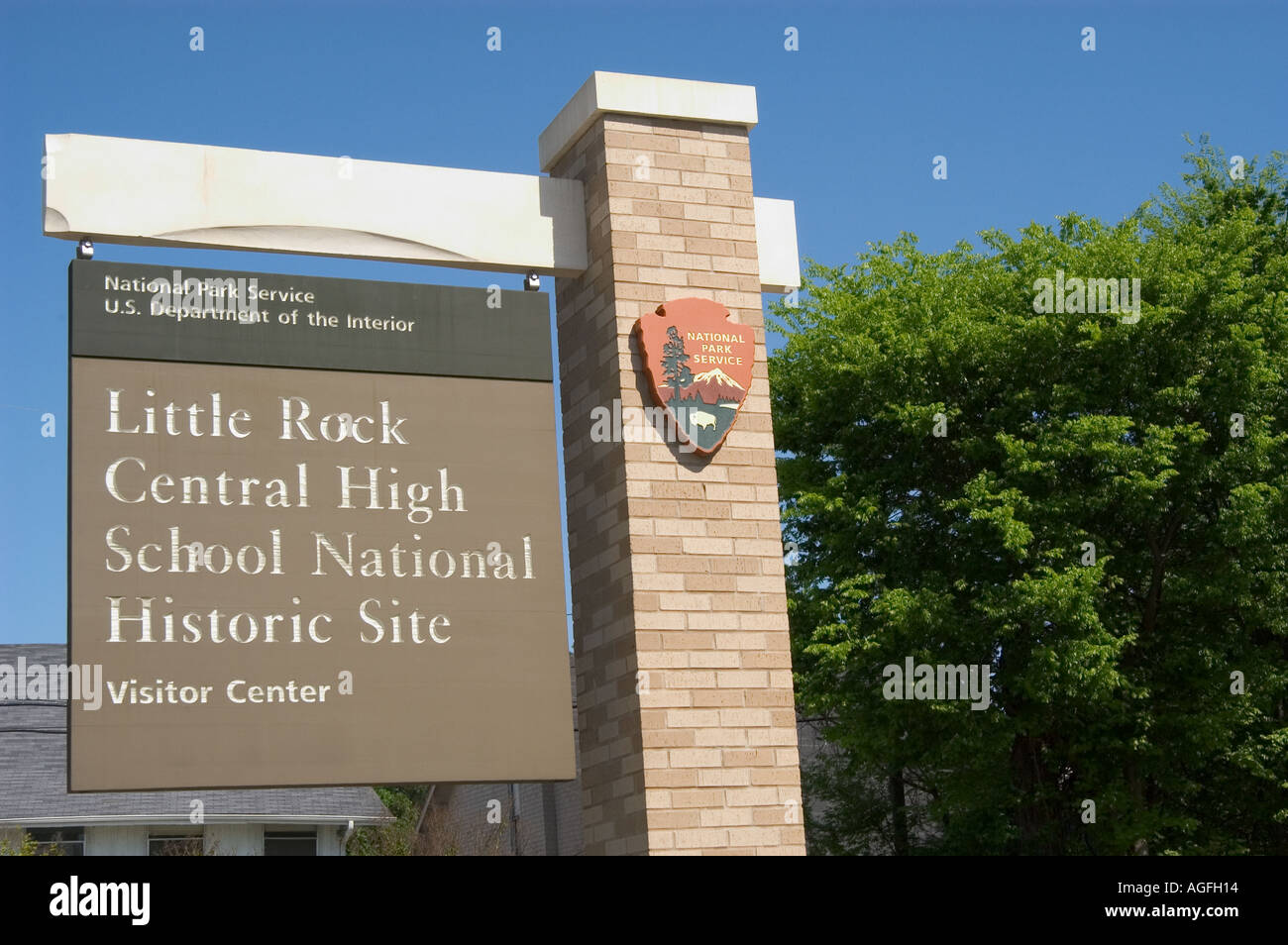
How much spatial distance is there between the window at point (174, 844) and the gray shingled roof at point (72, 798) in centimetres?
37

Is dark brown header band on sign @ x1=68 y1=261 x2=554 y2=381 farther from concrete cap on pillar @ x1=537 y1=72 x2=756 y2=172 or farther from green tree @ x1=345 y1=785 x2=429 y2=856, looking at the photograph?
green tree @ x1=345 y1=785 x2=429 y2=856

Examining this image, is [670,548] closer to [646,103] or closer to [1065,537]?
[646,103]

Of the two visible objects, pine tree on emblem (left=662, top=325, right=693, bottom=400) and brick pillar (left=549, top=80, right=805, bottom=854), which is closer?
brick pillar (left=549, top=80, right=805, bottom=854)

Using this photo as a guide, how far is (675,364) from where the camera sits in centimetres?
1180

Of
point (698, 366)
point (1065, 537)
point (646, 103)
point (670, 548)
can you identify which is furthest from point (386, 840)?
point (646, 103)

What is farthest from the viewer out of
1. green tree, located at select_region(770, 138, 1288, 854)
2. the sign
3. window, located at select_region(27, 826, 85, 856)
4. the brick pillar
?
window, located at select_region(27, 826, 85, 856)

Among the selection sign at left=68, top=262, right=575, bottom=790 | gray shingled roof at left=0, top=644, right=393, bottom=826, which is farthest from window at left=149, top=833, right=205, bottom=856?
sign at left=68, top=262, right=575, bottom=790

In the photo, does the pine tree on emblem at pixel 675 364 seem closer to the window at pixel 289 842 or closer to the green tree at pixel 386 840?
the green tree at pixel 386 840

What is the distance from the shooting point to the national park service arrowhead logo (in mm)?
11727

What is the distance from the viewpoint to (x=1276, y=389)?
72.0 feet

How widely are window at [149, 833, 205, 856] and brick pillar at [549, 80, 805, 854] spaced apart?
13.4 meters

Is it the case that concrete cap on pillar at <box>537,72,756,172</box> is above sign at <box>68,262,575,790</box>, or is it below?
above

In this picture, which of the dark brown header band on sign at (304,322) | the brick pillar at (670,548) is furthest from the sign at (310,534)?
the brick pillar at (670,548)
